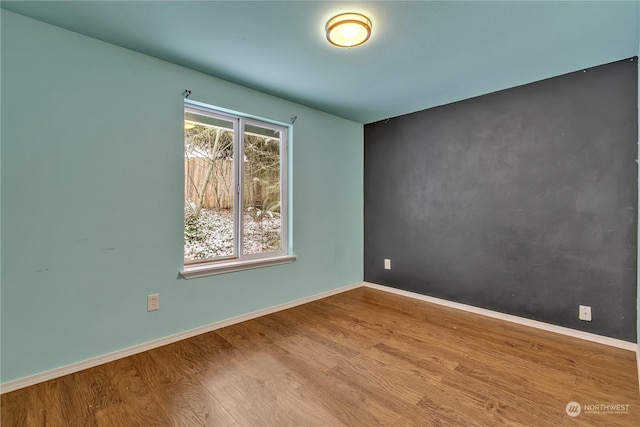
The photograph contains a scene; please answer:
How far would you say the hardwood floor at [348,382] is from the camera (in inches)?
57.7

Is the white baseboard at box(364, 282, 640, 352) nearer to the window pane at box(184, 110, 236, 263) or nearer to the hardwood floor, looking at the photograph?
the hardwood floor

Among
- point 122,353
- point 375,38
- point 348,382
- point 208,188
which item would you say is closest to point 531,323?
point 348,382

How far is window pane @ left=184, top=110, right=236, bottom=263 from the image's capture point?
2.48m

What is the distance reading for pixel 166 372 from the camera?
186 cm

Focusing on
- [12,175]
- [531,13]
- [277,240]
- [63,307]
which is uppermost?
[531,13]

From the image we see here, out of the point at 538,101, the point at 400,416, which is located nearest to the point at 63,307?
the point at 400,416

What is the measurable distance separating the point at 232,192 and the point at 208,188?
228 millimetres

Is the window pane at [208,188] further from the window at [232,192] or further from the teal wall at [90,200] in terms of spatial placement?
the teal wall at [90,200]

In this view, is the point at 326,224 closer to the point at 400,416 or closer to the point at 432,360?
the point at 432,360

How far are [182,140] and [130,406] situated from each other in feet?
5.99

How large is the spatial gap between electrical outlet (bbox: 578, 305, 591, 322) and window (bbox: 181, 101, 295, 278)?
2.60m

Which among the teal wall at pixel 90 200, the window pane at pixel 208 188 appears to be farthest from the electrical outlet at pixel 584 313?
the window pane at pixel 208 188

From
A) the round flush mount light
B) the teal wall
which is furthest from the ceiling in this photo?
the teal wall

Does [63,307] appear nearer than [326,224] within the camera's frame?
Yes
